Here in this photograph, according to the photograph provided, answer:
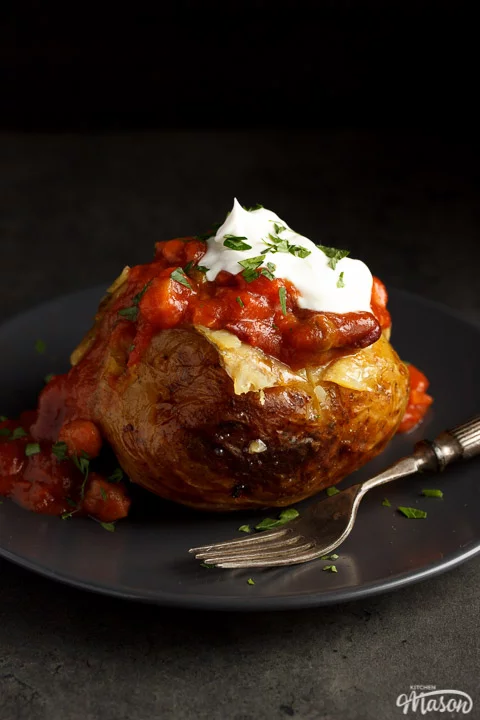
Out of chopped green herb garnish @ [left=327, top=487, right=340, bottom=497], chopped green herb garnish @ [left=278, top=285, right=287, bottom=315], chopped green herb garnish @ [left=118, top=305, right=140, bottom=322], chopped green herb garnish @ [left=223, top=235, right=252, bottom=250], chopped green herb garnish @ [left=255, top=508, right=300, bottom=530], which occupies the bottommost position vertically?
chopped green herb garnish @ [left=327, top=487, right=340, bottom=497]

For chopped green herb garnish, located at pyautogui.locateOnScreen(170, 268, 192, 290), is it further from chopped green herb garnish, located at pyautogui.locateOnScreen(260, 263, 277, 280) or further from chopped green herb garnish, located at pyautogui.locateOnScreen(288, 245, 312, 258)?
chopped green herb garnish, located at pyautogui.locateOnScreen(288, 245, 312, 258)

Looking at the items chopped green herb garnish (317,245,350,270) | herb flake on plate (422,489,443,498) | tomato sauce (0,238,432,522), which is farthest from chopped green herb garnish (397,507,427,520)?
chopped green herb garnish (317,245,350,270)

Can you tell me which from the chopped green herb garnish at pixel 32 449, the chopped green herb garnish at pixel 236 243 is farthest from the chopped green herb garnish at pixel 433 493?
the chopped green herb garnish at pixel 32 449

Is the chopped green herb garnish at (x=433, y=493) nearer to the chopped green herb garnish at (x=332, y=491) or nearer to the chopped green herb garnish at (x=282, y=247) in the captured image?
the chopped green herb garnish at (x=332, y=491)

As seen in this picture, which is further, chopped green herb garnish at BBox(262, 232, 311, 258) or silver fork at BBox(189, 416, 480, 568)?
chopped green herb garnish at BBox(262, 232, 311, 258)

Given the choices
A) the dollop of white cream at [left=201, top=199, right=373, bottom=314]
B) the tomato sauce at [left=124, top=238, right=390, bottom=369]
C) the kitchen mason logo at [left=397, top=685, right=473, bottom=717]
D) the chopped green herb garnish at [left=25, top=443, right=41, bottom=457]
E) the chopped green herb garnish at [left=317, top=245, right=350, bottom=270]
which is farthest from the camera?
the chopped green herb garnish at [left=25, top=443, right=41, bottom=457]

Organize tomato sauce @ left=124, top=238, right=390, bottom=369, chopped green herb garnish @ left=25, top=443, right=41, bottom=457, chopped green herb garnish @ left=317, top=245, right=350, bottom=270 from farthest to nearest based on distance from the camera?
chopped green herb garnish @ left=25, top=443, right=41, bottom=457 → chopped green herb garnish @ left=317, top=245, right=350, bottom=270 → tomato sauce @ left=124, top=238, right=390, bottom=369

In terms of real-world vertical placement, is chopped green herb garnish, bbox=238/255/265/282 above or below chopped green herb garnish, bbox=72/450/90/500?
above
